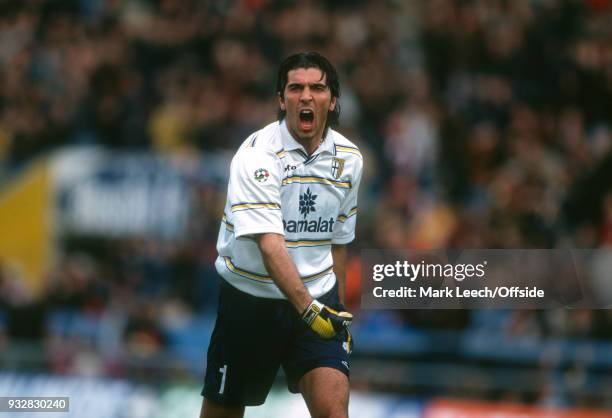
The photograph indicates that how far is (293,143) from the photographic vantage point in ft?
21.1

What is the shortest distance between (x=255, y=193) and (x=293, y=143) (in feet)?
1.22

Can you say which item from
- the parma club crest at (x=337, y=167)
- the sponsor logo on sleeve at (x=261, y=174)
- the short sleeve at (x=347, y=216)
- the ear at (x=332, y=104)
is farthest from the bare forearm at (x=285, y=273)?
the ear at (x=332, y=104)

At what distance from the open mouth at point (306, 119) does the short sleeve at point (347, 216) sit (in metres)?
0.43

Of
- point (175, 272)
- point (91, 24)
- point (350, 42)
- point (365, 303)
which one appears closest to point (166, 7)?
point (91, 24)

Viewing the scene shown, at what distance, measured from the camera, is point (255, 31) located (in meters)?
15.9

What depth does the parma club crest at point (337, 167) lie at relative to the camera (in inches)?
258

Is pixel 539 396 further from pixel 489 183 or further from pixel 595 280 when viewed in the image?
pixel 489 183

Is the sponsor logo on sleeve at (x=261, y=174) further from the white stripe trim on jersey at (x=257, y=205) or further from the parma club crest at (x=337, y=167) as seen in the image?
the parma club crest at (x=337, y=167)

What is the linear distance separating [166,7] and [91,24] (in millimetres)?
1146

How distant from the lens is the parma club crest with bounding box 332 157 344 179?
21.5 ft

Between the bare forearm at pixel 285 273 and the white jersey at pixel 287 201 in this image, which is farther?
the white jersey at pixel 287 201

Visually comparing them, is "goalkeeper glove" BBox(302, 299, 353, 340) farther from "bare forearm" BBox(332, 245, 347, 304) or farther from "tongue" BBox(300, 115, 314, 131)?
"tongue" BBox(300, 115, 314, 131)

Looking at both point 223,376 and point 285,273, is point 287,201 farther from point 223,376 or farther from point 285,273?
point 223,376

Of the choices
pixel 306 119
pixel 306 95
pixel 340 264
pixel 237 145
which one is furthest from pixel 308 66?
pixel 237 145
